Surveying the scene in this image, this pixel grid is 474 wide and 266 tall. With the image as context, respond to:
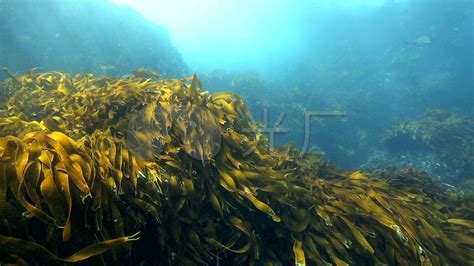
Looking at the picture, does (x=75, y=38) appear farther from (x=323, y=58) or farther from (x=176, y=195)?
(x=323, y=58)

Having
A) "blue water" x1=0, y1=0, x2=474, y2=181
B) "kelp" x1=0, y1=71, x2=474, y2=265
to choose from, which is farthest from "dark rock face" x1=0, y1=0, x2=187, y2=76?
"kelp" x1=0, y1=71, x2=474, y2=265

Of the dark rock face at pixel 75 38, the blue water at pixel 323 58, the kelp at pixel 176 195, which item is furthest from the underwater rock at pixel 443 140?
the dark rock face at pixel 75 38

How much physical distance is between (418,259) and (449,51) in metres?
27.4

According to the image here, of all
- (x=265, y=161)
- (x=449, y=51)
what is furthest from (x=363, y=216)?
(x=449, y=51)

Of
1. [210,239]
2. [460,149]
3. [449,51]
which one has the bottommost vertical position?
[460,149]

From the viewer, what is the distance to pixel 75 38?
1302 centimetres

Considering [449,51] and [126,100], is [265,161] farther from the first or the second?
[449,51]

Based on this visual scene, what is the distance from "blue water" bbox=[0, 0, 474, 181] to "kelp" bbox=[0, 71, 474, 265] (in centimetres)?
127

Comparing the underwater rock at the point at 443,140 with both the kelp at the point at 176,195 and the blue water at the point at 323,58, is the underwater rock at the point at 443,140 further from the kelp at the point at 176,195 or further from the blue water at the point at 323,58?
the kelp at the point at 176,195

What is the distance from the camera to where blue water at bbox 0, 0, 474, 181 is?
41.0 ft

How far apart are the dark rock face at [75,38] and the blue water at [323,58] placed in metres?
0.04

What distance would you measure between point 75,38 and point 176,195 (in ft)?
43.4

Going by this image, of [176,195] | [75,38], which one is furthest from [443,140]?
[75,38]

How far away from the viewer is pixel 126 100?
2572 millimetres
